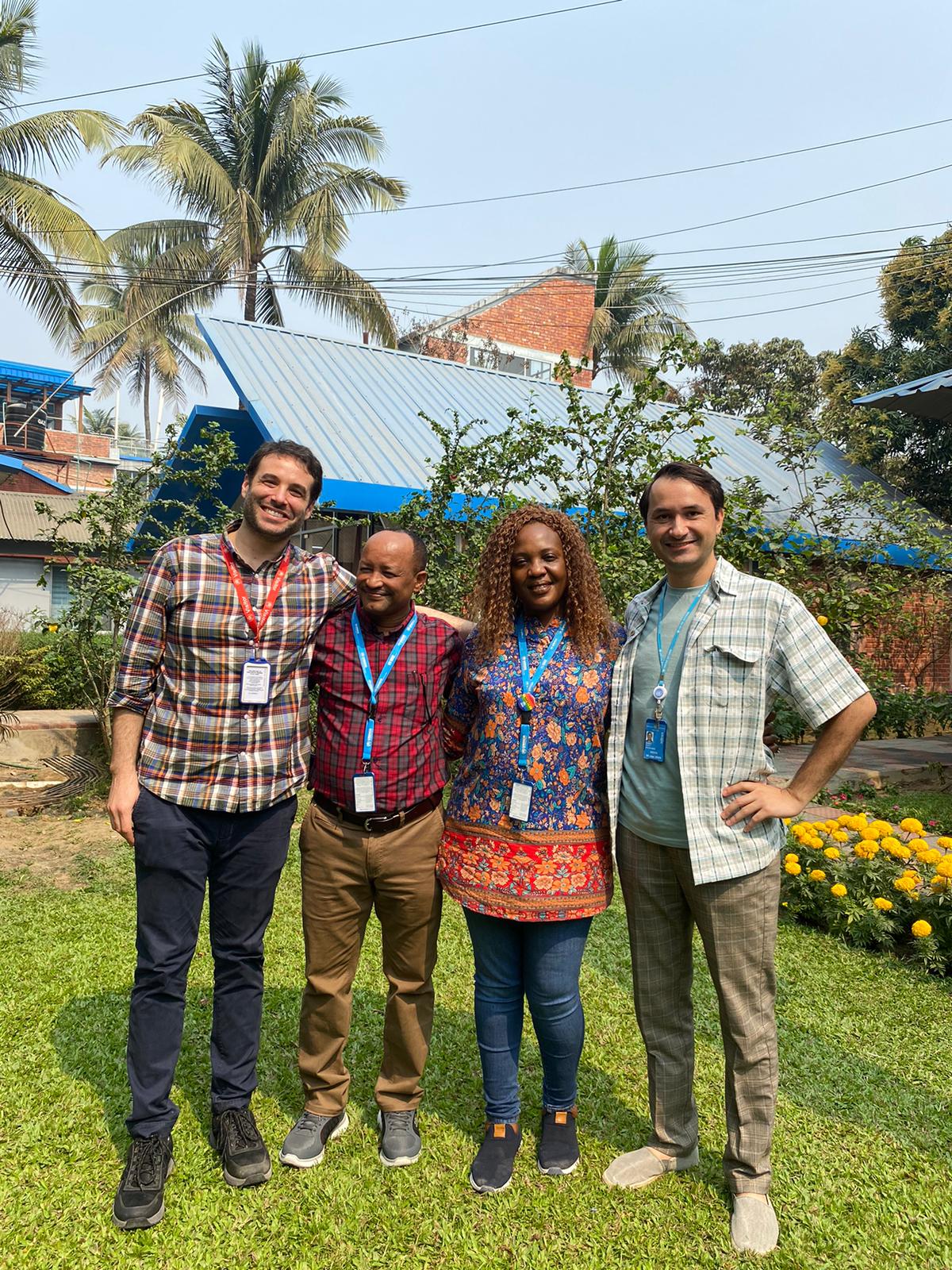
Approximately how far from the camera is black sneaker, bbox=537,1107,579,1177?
109 inches

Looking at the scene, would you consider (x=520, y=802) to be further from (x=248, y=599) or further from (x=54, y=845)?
(x=54, y=845)

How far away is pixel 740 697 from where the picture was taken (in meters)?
2.49

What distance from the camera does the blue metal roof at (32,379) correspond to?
105 ft

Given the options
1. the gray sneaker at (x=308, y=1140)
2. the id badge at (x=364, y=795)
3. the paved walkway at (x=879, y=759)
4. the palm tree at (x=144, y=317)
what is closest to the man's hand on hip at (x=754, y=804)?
the id badge at (x=364, y=795)

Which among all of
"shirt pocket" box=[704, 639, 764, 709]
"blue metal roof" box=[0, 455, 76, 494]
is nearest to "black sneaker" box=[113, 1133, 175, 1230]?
"shirt pocket" box=[704, 639, 764, 709]

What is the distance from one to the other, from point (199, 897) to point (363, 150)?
20434 millimetres

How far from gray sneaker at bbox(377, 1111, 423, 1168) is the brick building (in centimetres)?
2025


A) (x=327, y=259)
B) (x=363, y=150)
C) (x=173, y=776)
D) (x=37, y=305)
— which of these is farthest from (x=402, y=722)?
(x=363, y=150)

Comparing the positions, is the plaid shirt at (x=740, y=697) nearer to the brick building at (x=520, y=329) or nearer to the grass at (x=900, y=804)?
the grass at (x=900, y=804)

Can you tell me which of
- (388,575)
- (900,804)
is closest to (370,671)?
(388,575)

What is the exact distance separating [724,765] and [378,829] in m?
1.00

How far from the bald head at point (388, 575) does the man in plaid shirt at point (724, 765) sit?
0.67 meters

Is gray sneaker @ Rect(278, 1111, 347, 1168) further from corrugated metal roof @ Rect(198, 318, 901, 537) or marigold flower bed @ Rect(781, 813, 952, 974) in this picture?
corrugated metal roof @ Rect(198, 318, 901, 537)

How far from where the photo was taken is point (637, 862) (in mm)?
2662
